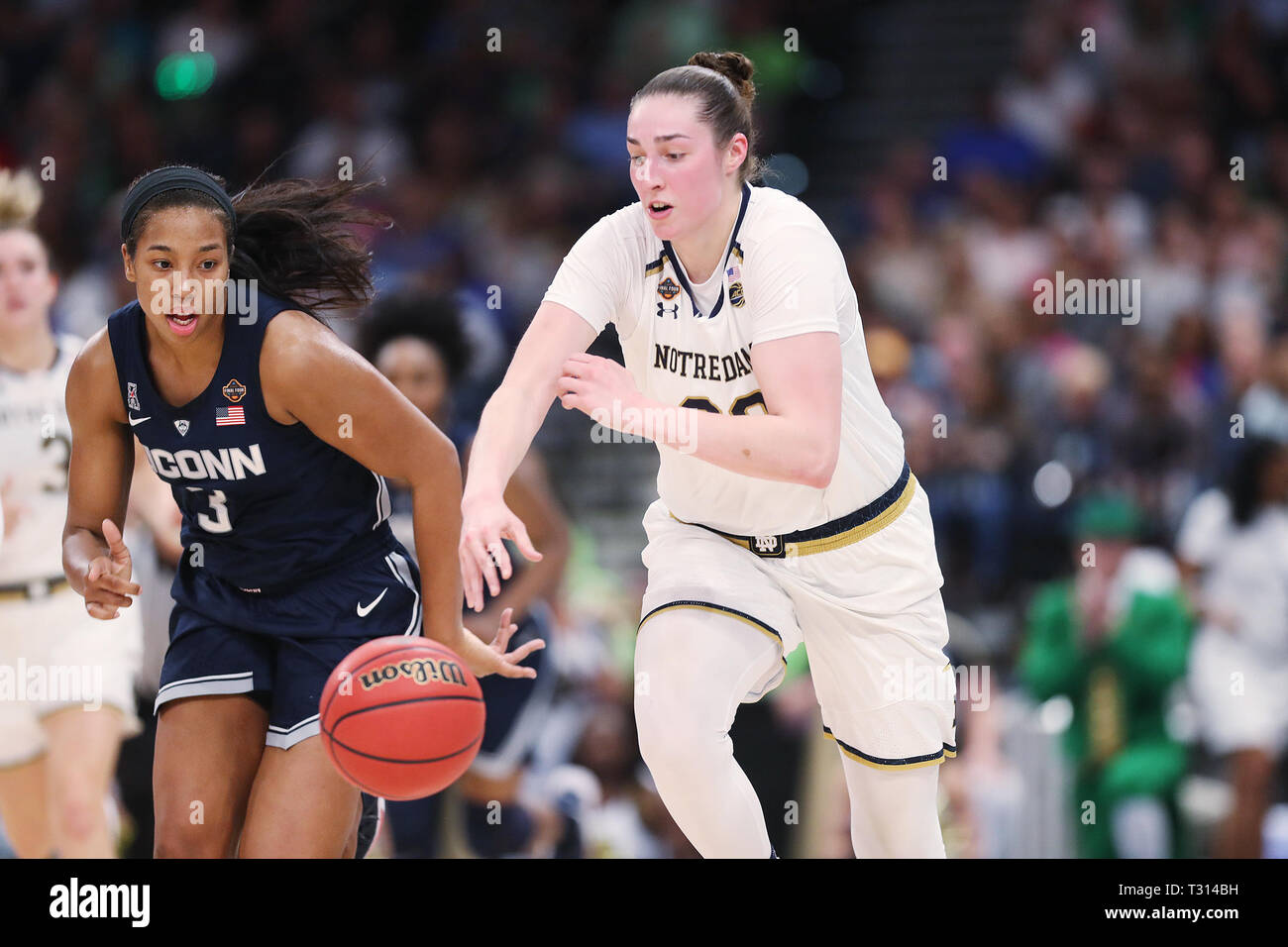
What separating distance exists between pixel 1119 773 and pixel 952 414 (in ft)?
6.21

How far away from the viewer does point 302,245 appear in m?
3.78

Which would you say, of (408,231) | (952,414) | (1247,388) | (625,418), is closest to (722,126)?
(625,418)

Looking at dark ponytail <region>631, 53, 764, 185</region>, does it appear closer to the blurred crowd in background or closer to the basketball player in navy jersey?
the basketball player in navy jersey

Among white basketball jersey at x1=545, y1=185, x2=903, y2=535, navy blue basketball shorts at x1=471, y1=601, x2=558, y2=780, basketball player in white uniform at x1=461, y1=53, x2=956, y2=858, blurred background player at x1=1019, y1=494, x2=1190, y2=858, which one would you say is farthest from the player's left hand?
blurred background player at x1=1019, y1=494, x2=1190, y2=858

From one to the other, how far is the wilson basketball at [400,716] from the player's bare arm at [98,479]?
53 centimetres

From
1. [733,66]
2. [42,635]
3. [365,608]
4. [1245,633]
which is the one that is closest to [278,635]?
[365,608]

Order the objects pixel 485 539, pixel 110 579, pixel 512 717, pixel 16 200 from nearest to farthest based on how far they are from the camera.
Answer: pixel 485 539, pixel 110 579, pixel 16 200, pixel 512 717

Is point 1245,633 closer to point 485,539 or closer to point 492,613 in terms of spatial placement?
point 492,613

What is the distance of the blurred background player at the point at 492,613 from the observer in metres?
5.41

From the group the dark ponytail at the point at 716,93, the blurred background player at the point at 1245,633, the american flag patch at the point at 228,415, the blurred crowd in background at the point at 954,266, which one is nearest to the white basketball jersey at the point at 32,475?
the blurred crowd in background at the point at 954,266

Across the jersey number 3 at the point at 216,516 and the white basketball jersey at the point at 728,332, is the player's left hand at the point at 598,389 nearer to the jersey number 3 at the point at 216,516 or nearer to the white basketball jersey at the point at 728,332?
the white basketball jersey at the point at 728,332

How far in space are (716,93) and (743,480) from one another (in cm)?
91

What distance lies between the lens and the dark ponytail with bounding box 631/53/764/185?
366 cm
